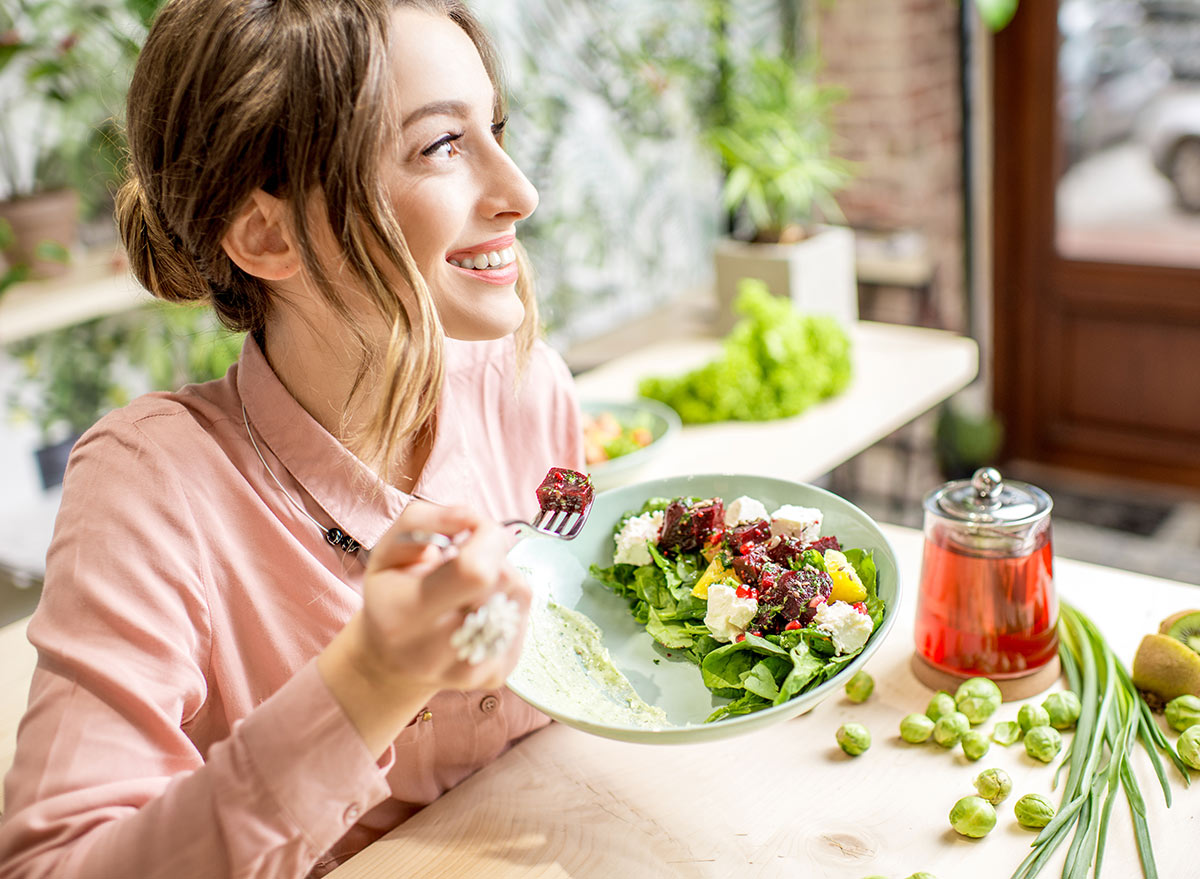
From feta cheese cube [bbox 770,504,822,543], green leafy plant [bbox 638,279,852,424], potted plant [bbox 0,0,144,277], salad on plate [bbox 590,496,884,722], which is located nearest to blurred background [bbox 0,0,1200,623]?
potted plant [bbox 0,0,144,277]

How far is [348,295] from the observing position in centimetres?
103

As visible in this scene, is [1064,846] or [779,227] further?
[779,227]

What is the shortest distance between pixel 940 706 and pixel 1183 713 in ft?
0.78

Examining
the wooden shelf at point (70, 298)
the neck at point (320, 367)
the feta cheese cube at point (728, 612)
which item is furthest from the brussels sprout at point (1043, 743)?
the wooden shelf at point (70, 298)

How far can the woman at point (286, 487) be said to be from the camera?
0.79 m

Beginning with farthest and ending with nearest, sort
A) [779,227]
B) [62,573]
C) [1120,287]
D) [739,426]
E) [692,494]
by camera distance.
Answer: [1120,287]
[779,227]
[739,426]
[692,494]
[62,573]

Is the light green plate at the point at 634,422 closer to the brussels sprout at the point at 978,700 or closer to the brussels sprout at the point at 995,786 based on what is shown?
the brussels sprout at the point at 978,700

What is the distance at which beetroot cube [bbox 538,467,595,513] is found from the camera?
1.06 m

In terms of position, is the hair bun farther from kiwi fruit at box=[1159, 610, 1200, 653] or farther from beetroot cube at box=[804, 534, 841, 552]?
kiwi fruit at box=[1159, 610, 1200, 653]

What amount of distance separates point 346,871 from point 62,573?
14.9 inches

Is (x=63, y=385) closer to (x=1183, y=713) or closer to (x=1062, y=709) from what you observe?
(x=1062, y=709)

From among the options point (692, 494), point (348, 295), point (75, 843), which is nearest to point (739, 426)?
point (692, 494)

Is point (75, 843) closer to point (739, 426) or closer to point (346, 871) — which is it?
point (346, 871)

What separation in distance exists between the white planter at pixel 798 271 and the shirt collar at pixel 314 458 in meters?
1.92
